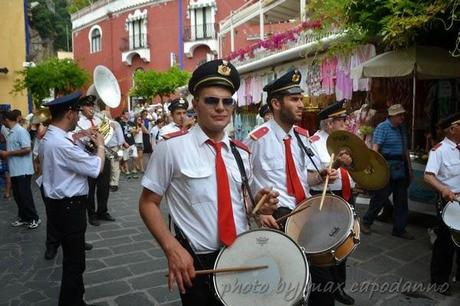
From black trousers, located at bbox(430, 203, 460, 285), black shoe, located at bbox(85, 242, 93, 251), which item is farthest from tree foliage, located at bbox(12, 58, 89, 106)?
black trousers, located at bbox(430, 203, 460, 285)

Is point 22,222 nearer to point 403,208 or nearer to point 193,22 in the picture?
point 403,208

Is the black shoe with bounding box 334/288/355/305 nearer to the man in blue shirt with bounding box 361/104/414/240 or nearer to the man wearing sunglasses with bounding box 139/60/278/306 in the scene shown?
the man wearing sunglasses with bounding box 139/60/278/306

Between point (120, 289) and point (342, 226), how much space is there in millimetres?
2743

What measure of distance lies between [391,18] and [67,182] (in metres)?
4.48

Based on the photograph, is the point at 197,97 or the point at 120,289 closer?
the point at 197,97

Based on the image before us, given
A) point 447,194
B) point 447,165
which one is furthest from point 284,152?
point 447,165

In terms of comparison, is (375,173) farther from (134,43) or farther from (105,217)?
(134,43)

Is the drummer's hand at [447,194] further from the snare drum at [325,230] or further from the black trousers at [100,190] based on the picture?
the black trousers at [100,190]

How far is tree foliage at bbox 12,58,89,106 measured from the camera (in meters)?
20.9

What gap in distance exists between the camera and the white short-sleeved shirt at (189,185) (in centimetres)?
237

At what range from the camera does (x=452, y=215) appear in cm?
422

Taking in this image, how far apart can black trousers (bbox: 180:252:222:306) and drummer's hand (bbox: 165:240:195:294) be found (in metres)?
0.21

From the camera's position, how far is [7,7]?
1977 cm

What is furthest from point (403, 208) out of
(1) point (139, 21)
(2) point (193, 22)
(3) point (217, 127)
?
(1) point (139, 21)
